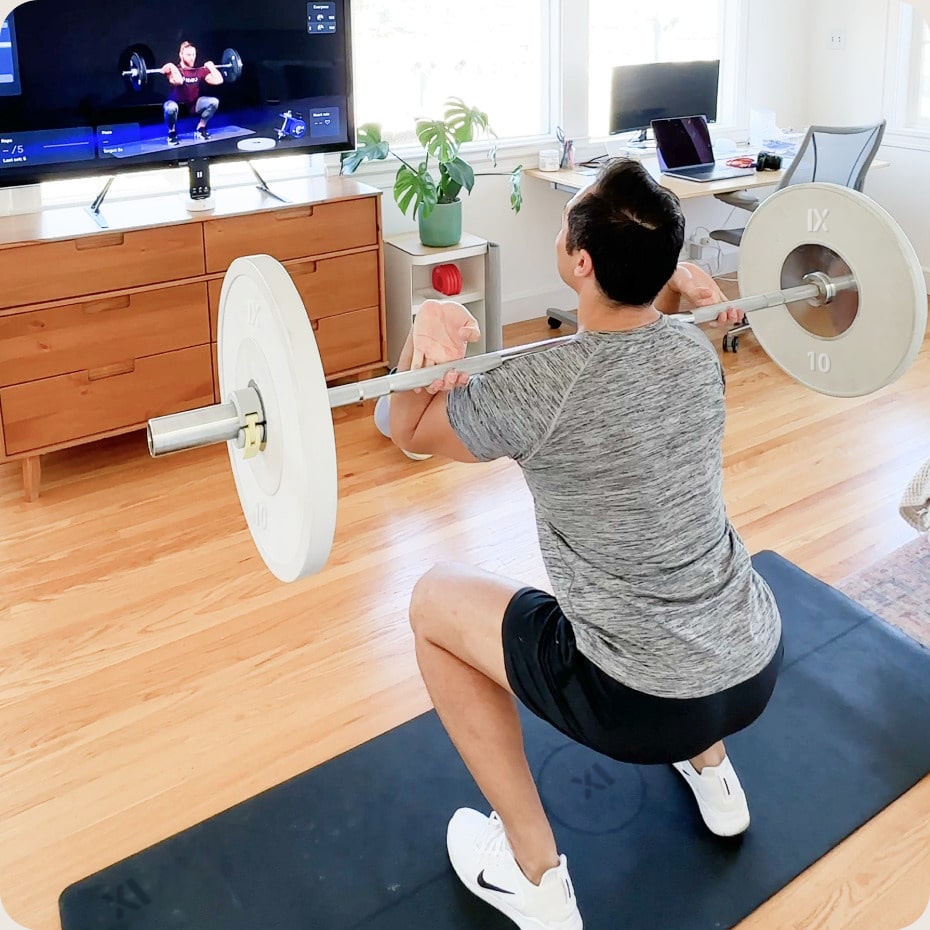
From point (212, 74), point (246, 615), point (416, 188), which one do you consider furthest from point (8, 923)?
point (416, 188)

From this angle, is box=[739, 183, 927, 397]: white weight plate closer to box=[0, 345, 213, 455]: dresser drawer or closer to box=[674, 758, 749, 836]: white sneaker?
box=[674, 758, 749, 836]: white sneaker

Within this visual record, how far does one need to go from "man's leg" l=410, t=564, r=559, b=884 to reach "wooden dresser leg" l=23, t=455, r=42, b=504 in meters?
1.68

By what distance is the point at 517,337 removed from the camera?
4.08m

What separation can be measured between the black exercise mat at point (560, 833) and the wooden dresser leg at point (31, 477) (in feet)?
4.55

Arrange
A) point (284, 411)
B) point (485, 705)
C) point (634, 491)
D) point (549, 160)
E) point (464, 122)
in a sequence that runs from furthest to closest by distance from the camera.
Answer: point (549, 160) < point (464, 122) < point (485, 705) < point (634, 491) < point (284, 411)

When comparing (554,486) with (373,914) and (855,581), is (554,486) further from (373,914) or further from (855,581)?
(855,581)

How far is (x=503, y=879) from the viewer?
1.53 m

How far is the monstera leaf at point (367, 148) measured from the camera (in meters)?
3.33

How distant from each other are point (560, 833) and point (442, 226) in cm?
216

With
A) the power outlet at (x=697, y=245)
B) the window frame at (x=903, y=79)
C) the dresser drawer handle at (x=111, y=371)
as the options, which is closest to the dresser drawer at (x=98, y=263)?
the dresser drawer handle at (x=111, y=371)

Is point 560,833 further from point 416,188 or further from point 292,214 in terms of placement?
point 416,188

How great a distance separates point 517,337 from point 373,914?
9.15 ft

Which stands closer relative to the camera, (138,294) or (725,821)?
(725,821)

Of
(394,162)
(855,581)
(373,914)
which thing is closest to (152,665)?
(373,914)
